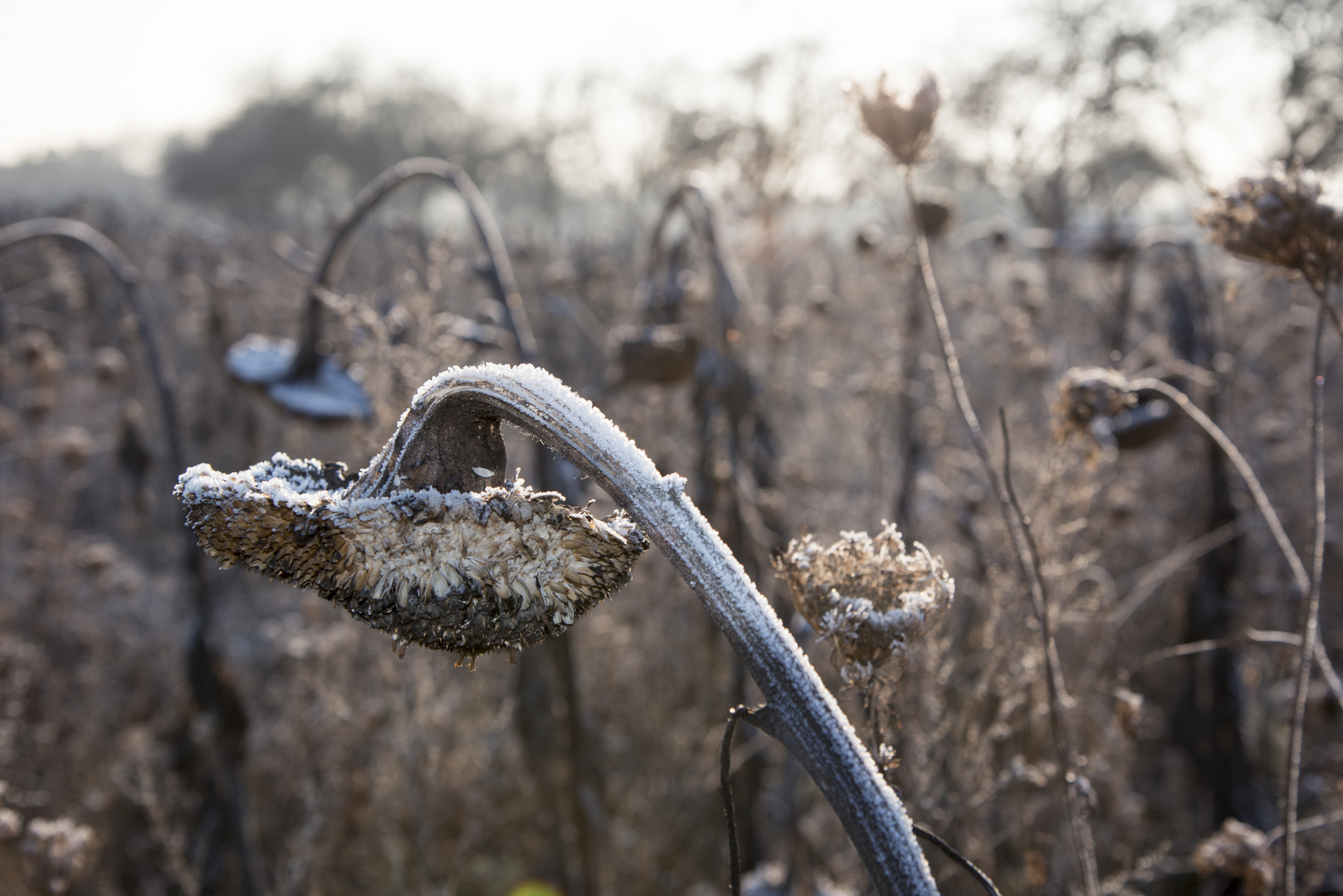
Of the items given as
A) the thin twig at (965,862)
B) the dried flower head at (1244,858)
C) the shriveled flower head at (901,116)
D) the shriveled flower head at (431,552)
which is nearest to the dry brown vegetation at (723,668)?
the dried flower head at (1244,858)

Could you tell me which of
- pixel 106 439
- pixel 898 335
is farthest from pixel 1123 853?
pixel 106 439

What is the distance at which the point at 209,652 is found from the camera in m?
2.08

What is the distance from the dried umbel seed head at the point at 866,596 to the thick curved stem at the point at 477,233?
1.18 m

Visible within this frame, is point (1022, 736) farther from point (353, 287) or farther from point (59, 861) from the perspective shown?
point (353, 287)

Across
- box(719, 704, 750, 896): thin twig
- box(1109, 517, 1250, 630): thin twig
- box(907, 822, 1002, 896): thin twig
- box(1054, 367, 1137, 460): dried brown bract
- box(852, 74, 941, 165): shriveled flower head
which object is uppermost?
box(852, 74, 941, 165): shriveled flower head

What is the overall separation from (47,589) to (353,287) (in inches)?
215

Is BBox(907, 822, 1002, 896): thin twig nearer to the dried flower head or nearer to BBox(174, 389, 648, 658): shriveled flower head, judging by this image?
BBox(174, 389, 648, 658): shriveled flower head

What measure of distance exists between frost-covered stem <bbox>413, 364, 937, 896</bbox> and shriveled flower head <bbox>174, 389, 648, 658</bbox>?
6 cm

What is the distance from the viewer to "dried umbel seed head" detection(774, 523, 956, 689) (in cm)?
67

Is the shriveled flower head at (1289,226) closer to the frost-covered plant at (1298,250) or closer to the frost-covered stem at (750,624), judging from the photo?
the frost-covered plant at (1298,250)

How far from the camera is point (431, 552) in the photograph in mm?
600

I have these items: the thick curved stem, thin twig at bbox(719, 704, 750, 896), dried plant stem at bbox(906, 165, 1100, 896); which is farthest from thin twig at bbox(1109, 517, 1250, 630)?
the thick curved stem

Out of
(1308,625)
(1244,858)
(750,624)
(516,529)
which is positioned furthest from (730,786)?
(1244,858)

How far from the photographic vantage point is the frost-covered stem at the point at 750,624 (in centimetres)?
51
